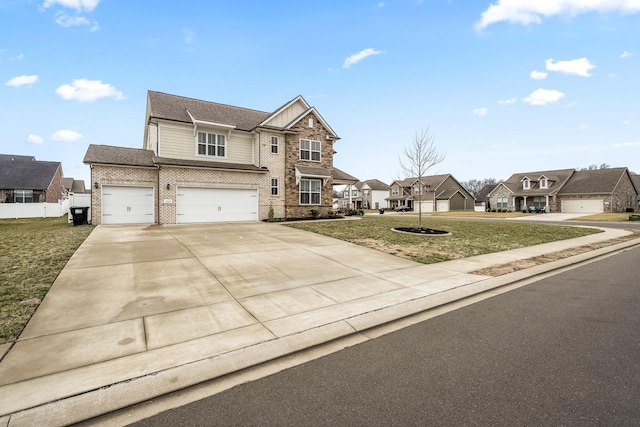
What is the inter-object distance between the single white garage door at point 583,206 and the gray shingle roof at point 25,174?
70.2 metres

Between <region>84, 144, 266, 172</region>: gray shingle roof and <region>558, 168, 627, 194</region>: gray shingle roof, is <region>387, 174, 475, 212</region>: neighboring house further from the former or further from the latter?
<region>84, 144, 266, 172</region>: gray shingle roof

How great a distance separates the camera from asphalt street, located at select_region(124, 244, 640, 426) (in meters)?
2.41

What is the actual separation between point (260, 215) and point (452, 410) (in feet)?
61.5

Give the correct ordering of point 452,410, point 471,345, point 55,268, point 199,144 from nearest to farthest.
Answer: point 452,410 → point 471,345 → point 55,268 → point 199,144

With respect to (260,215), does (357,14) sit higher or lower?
higher

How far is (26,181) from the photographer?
33125mm

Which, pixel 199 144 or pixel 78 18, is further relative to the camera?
pixel 199 144

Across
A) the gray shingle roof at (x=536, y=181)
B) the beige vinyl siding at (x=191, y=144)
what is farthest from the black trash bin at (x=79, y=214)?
the gray shingle roof at (x=536, y=181)

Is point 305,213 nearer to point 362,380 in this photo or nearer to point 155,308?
point 155,308

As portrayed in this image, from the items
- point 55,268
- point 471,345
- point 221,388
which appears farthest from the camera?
point 55,268

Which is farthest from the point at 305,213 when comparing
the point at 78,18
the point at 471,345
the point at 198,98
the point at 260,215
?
the point at 471,345

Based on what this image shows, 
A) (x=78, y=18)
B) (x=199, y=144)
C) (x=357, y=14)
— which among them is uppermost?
(x=357, y=14)

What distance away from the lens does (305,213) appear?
22.0 meters

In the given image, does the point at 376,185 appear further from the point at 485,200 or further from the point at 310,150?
the point at 310,150
